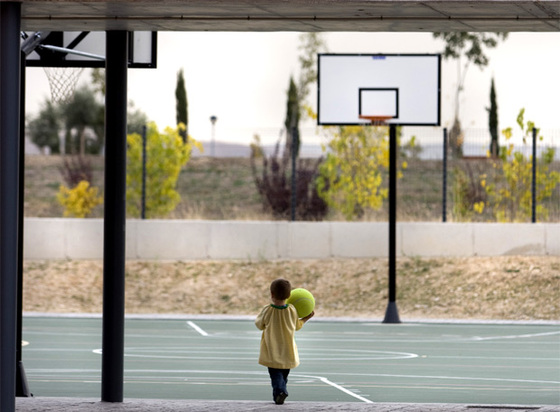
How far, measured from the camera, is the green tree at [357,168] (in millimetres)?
28375

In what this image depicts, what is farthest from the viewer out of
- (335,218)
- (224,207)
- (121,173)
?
(224,207)

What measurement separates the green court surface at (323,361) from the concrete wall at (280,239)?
4.85 m

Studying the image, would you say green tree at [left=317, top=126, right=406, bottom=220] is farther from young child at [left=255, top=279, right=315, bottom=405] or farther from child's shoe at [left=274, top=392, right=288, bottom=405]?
child's shoe at [left=274, top=392, right=288, bottom=405]

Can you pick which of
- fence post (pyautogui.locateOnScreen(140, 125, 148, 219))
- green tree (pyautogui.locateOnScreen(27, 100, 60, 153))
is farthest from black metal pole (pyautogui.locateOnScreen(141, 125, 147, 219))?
green tree (pyautogui.locateOnScreen(27, 100, 60, 153))

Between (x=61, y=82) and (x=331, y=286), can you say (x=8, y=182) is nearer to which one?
(x=61, y=82)

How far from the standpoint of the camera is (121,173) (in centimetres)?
1036

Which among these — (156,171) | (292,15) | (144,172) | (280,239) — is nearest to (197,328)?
(280,239)

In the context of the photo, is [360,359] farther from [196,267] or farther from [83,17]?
[196,267]

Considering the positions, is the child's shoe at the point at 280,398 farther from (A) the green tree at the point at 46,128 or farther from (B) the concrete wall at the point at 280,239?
(A) the green tree at the point at 46,128

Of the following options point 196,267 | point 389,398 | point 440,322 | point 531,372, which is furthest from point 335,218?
point 389,398

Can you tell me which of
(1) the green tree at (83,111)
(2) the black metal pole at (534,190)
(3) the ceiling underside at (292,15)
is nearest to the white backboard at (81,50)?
(3) the ceiling underside at (292,15)

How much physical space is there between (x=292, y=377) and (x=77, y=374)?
95.3 inches

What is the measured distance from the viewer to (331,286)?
25.0 meters

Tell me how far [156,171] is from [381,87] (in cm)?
800
